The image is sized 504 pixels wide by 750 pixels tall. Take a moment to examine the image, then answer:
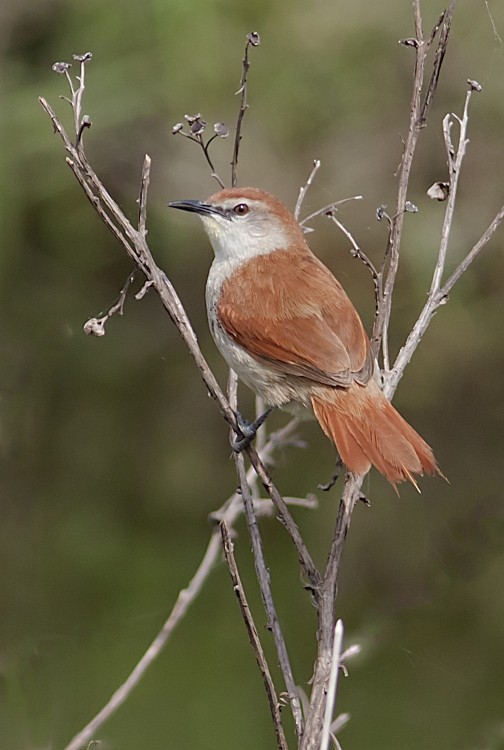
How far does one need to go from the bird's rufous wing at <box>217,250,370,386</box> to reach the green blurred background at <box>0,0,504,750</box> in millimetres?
1629

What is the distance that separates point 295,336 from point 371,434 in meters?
0.39

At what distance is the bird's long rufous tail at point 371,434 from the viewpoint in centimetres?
223

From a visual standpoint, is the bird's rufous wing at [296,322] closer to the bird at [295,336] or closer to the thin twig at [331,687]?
the bird at [295,336]

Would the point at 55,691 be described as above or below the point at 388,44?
below

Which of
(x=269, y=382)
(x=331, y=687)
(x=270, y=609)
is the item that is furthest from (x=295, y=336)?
(x=331, y=687)

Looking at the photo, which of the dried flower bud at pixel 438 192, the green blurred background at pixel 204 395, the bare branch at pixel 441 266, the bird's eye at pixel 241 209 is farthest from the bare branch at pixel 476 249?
the green blurred background at pixel 204 395

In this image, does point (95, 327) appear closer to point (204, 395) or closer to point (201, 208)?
point (201, 208)

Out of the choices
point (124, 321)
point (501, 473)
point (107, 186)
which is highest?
point (107, 186)

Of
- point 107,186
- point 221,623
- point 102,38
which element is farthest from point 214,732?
point 102,38

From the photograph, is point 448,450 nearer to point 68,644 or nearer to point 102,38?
point 68,644

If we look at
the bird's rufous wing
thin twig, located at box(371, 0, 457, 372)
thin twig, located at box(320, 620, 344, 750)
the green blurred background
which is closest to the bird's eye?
the bird's rufous wing

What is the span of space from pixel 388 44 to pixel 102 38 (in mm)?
1381

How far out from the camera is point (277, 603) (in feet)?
14.8

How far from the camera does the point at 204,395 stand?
4.75 m
